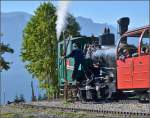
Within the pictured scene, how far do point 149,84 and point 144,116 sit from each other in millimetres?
3092

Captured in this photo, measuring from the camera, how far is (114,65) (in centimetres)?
2098

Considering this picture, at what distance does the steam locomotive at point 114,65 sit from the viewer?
1819 centimetres

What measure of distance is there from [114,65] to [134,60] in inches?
97.7

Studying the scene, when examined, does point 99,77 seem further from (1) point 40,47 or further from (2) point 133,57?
(1) point 40,47

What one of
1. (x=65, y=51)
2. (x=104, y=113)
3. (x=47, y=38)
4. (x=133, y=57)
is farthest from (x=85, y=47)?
(x=47, y=38)

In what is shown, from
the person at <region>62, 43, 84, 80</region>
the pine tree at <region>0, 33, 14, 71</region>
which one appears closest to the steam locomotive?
the person at <region>62, 43, 84, 80</region>

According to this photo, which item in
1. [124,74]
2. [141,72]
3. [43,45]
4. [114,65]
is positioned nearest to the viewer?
[141,72]

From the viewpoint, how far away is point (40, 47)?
4562 centimetres

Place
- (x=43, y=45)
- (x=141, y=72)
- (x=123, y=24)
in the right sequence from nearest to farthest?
1. (x=141, y=72)
2. (x=123, y=24)
3. (x=43, y=45)

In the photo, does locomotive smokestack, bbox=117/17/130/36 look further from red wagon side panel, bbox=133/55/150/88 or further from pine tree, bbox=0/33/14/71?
pine tree, bbox=0/33/14/71

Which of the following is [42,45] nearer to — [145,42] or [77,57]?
[77,57]

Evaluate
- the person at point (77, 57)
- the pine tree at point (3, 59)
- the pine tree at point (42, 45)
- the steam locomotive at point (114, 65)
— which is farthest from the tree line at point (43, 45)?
the person at point (77, 57)

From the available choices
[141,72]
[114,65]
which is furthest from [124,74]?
[114,65]

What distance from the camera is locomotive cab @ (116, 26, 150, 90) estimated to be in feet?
58.7
